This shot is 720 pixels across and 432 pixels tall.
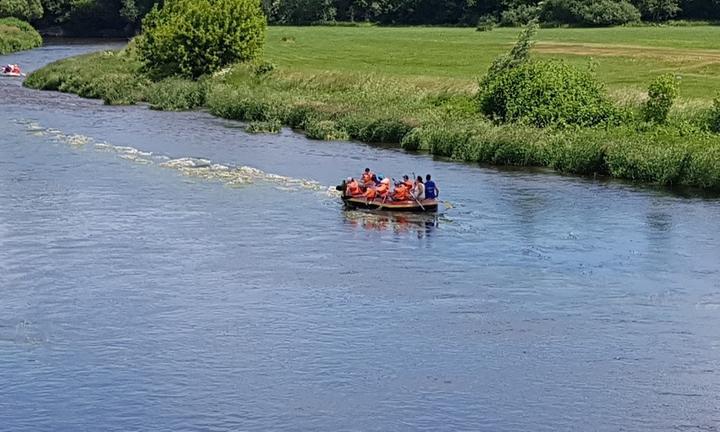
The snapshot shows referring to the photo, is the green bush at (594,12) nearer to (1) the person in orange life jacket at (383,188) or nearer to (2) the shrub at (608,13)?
(2) the shrub at (608,13)

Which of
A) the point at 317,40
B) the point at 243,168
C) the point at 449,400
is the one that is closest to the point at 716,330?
the point at 449,400

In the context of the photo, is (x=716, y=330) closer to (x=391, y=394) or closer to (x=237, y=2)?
(x=391, y=394)

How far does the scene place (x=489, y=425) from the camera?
81.8 ft

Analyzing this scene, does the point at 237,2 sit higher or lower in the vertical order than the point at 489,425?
higher

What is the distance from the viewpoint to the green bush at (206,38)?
85.5 meters

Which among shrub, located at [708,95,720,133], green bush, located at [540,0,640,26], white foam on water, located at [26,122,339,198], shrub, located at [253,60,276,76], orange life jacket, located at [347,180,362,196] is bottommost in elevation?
white foam on water, located at [26,122,339,198]

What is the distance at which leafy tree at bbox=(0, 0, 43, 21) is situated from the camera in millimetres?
154625

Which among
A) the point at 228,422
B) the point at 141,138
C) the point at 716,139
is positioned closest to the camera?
the point at 228,422

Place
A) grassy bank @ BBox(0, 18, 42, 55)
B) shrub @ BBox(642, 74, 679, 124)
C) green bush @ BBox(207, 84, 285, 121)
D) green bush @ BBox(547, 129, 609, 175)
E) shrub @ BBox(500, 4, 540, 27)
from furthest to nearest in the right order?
shrub @ BBox(500, 4, 540, 27), grassy bank @ BBox(0, 18, 42, 55), green bush @ BBox(207, 84, 285, 121), shrub @ BBox(642, 74, 679, 124), green bush @ BBox(547, 129, 609, 175)

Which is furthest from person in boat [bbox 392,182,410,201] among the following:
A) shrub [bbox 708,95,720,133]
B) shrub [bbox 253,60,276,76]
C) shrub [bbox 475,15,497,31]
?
shrub [bbox 475,15,497,31]

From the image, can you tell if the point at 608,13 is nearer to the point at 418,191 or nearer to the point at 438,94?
the point at 438,94

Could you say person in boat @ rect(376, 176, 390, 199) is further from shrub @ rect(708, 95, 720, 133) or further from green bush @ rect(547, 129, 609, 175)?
shrub @ rect(708, 95, 720, 133)

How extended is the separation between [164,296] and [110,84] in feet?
175

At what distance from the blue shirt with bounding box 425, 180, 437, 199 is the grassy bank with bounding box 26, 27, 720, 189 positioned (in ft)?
36.6
